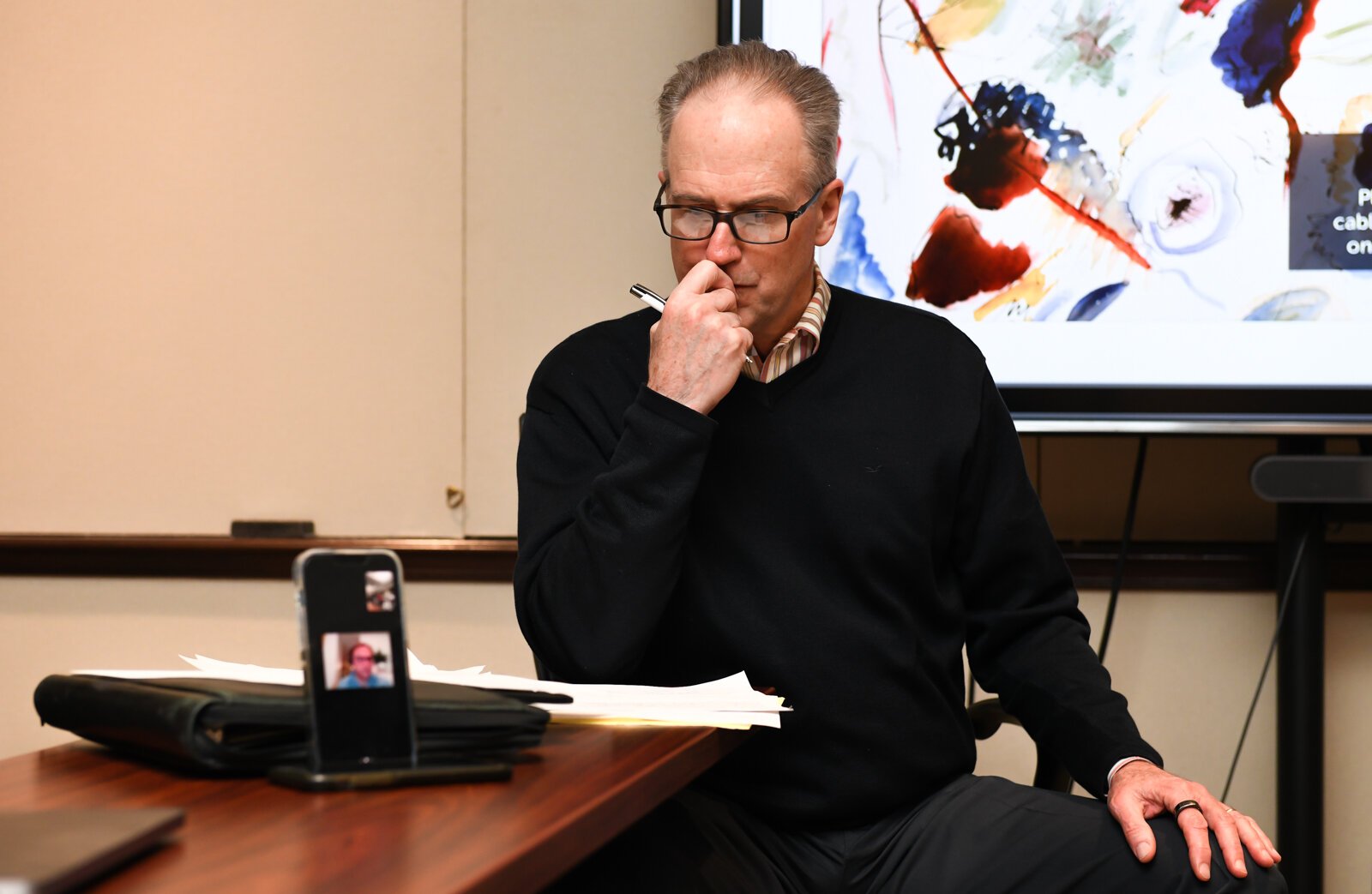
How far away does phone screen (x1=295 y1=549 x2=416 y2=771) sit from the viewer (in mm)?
773

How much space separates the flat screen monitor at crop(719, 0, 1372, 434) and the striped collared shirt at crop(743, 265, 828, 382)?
0.50 m

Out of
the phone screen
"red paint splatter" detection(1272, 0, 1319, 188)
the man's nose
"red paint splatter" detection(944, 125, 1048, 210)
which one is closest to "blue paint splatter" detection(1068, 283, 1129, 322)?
"red paint splatter" detection(944, 125, 1048, 210)

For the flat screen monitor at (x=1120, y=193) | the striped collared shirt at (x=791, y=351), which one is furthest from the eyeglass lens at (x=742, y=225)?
the flat screen monitor at (x=1120, y=193)

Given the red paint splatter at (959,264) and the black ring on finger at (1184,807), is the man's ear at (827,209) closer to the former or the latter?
the red paint splatter at (959,264)

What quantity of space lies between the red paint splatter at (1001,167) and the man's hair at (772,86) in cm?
51

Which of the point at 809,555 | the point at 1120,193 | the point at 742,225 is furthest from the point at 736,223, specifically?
the point at 1120,193

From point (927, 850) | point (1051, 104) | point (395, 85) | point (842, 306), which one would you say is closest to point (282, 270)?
point (395, 85)

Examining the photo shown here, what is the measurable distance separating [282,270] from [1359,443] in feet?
6.34

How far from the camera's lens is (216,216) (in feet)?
7.81

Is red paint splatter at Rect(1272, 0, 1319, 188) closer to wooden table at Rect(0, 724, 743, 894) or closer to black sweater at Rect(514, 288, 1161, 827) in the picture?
black sweater at Rect(514, 288, 1161, 827)

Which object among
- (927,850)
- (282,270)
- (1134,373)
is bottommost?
(927,850)

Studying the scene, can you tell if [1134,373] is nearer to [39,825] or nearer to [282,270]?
[282,270]

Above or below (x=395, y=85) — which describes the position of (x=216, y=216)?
below

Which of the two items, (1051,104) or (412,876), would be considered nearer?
(412,876)
